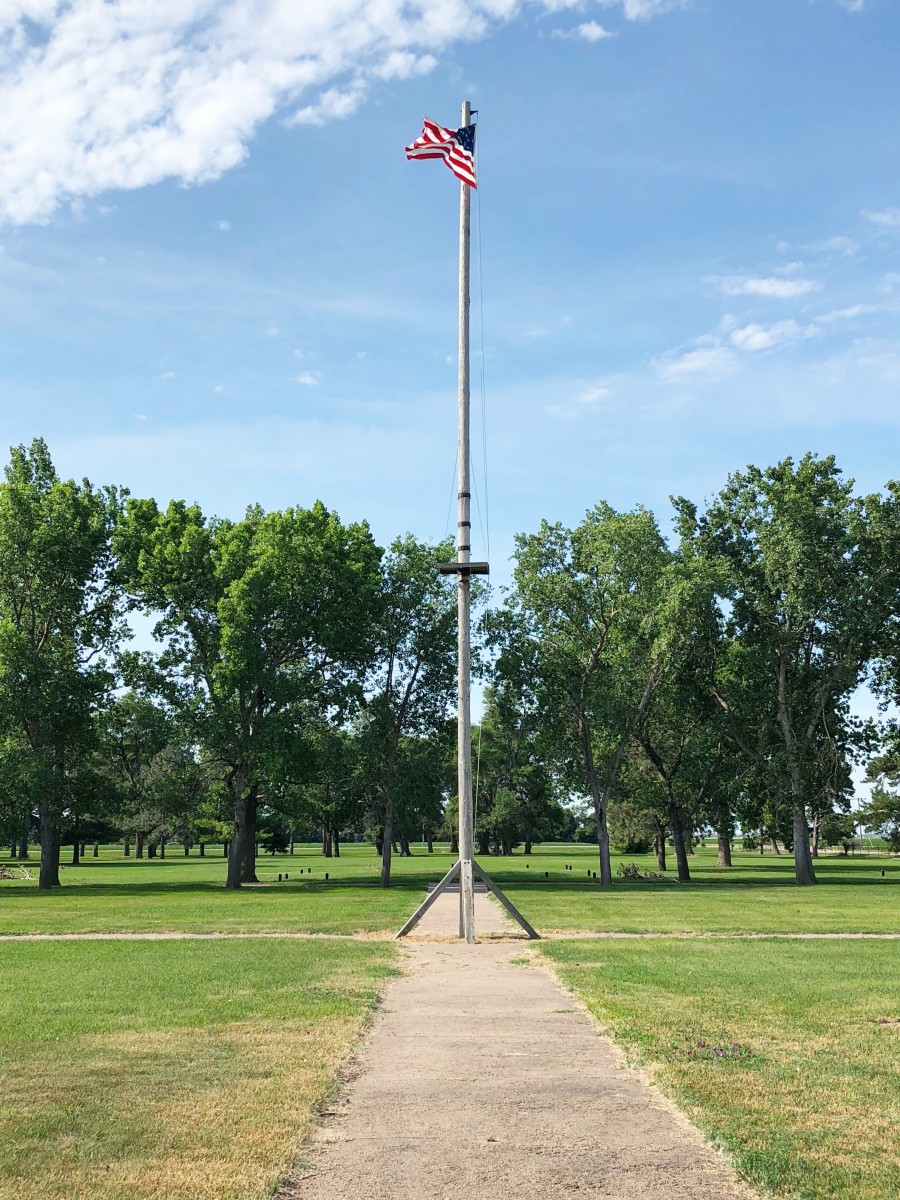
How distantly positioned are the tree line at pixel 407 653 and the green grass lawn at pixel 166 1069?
996 inches

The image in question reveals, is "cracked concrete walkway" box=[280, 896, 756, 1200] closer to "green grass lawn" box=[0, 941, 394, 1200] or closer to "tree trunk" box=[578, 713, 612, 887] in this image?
"green grass lawn" box=[0, 941, 394, 1200]

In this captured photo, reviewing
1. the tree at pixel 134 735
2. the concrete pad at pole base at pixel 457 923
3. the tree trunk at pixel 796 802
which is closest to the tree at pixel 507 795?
the tree trunk at pixel 796 802

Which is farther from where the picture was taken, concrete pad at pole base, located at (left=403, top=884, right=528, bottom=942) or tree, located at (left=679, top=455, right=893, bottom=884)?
tree, located at (left=679, top=455, right=893, bottom=884)

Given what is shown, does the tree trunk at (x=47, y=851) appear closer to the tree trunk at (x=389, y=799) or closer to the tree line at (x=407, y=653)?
the tree line at (x=407, y=653)

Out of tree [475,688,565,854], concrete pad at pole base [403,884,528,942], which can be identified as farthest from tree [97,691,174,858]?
tree [475,688,565,854]

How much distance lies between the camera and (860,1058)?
9023 mm

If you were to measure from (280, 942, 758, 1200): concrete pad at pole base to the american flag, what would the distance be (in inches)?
585

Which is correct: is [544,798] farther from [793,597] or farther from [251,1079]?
[251,1079]

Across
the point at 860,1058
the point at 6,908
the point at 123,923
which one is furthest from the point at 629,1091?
the point at 6,908

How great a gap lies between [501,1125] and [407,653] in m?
39.2

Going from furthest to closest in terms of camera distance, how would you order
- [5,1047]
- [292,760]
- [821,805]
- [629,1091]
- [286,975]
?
[821,805], [292,760], [286,975], [5,1047], [629,1091]

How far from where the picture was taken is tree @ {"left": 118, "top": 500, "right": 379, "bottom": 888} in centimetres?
3994

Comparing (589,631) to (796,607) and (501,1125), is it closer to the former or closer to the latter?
(796,607)

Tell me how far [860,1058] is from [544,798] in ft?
262
